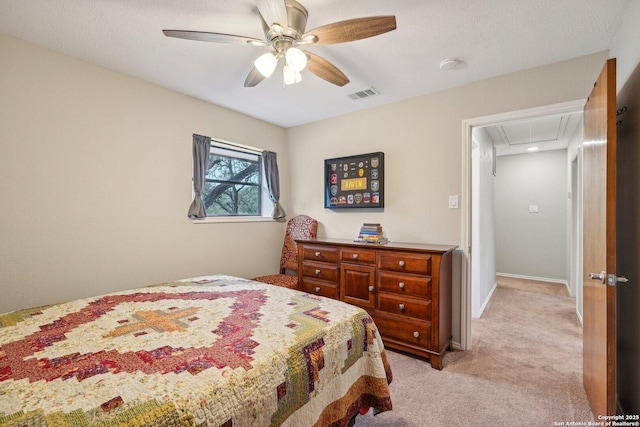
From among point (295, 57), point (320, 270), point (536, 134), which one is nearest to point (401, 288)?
point (320, 270)

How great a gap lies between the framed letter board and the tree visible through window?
99cm

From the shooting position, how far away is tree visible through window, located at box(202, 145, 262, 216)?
3.41m

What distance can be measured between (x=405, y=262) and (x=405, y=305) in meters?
0.38

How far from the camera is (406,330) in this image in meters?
2.53

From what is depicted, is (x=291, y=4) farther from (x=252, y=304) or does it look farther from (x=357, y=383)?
(x=357, y=383)

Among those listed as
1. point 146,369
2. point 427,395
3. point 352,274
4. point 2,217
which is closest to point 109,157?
point 2,217

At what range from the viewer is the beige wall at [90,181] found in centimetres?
204

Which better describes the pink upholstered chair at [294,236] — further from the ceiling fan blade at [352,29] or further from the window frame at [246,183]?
the ceiling fan blade at [352,29]

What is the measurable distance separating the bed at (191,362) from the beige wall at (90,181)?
0.80 metres

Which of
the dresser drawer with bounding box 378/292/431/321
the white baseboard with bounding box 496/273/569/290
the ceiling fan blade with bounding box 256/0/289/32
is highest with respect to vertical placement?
the ceiling fan blade with bounding box 256/0/289/32

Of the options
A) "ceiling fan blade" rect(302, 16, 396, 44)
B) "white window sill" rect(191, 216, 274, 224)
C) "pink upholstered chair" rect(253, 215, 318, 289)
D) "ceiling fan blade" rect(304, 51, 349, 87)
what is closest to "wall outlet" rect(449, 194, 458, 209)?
"ceiling fan blade" rect(304, 51, 349, 87)

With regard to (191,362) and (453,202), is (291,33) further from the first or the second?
(453,202)

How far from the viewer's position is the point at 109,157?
8.13ft

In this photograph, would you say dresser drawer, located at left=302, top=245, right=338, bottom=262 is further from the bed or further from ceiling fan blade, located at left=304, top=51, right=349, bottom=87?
ceiling fan blade, located at left=304, top=51, right=349, bottom=87
